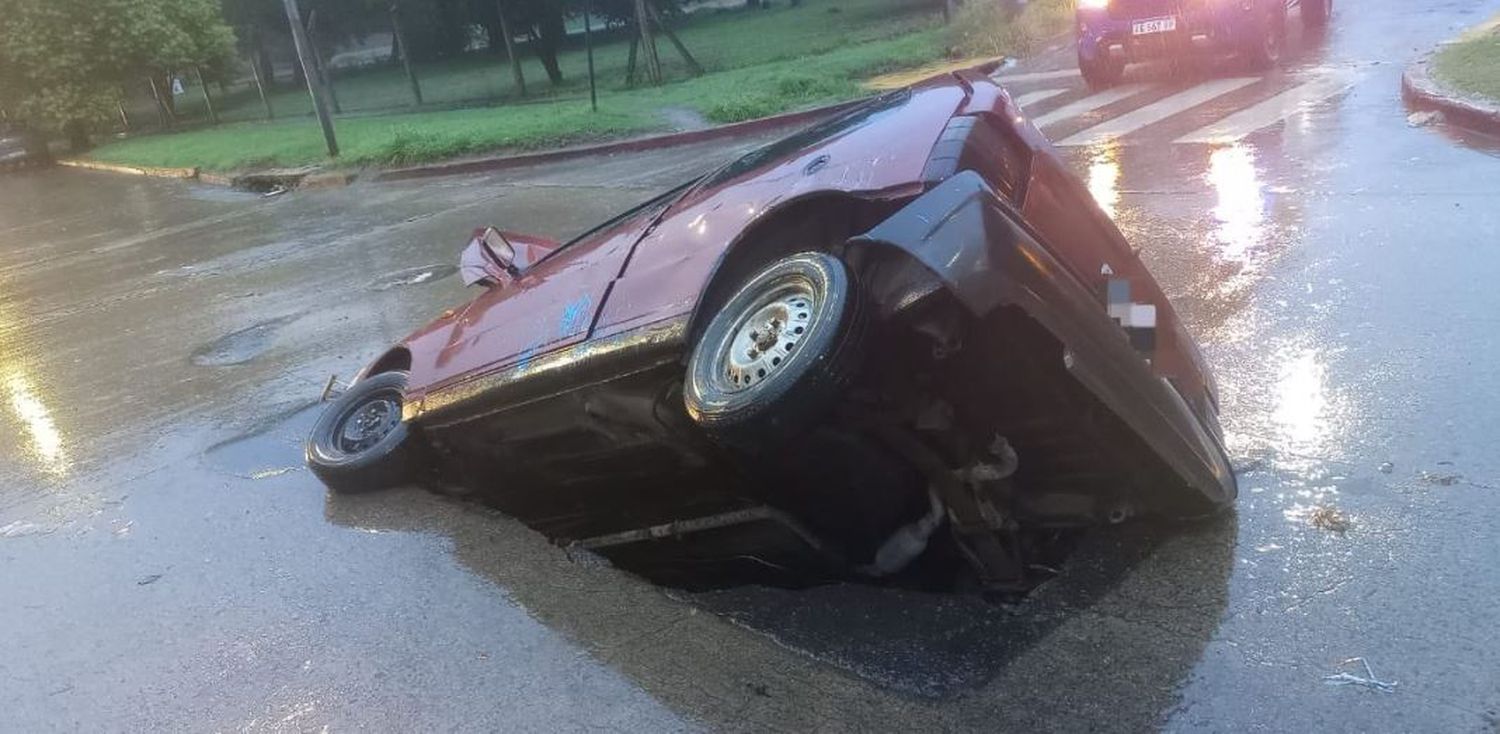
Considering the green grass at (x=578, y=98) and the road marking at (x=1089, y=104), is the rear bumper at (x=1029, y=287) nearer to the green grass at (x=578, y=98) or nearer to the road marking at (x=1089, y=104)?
the road marking at (x=1089, y=104)

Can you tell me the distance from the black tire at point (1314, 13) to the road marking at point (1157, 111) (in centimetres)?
404

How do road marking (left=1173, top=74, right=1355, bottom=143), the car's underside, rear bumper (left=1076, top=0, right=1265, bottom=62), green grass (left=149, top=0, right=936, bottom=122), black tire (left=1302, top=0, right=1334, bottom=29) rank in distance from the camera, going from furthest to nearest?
green grass (left=149, top=0, right=936, bottom=122) < black tire (left=1302, top=0, right=1334, bottom=29) < rear bumper (left=1076, top=0, right=1265, bottom=62) < road marking (left=1173, top=74, right=1355, bottom=143) < the car's underside

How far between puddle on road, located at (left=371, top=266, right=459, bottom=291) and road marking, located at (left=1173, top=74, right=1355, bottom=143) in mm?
6526

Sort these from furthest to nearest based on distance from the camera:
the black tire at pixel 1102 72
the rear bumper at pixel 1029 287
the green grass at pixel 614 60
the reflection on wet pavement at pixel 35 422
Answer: the green grass at pixel 614 60 → the black tire at pixel 1102 72 → the reflection on wet pavement at pixel 35 422 → the rear bumper at pixel 1029 287

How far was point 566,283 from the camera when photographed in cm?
429

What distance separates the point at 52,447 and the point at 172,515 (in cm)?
184

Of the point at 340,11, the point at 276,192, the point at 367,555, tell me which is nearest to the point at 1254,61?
the point at 367,555

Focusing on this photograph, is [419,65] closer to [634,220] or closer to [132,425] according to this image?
[132,425]

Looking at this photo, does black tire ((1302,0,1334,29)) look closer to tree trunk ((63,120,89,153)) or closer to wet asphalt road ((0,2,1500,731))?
wet asphalt road ((0,2,1500,731))

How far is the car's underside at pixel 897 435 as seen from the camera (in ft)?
9.77

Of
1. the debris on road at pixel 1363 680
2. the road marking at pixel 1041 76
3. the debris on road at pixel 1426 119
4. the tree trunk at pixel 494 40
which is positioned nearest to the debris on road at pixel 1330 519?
the debris on road at pixel 1363 680

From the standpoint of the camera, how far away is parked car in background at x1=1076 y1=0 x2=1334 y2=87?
1284 cm

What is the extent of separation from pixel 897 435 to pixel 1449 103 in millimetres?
8495

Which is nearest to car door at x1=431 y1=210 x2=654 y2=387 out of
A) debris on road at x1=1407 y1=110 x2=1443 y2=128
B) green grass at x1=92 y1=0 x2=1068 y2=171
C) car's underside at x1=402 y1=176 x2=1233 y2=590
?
car's underside at x1=402 y1=176 x2=1233 y2=590
